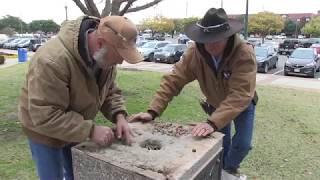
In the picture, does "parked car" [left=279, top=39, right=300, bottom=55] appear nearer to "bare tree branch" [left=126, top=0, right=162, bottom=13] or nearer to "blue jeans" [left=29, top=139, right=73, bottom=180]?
"bare tree branch" [left=126, top=0, right=162, bottom=13]

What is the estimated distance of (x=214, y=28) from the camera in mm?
2807

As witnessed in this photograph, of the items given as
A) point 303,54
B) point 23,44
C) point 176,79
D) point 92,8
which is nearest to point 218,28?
point 176,79

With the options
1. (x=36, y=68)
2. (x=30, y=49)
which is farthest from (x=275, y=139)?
(x=30, y=49)

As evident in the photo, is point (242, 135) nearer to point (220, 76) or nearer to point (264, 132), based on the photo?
point (220, 76)

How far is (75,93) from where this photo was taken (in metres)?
2.29

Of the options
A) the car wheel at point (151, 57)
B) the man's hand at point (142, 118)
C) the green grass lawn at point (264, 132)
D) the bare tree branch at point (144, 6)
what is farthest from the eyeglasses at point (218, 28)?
the car wheel at point (151, 57)

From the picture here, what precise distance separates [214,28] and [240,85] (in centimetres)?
47

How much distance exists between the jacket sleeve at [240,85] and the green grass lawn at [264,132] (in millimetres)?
1884

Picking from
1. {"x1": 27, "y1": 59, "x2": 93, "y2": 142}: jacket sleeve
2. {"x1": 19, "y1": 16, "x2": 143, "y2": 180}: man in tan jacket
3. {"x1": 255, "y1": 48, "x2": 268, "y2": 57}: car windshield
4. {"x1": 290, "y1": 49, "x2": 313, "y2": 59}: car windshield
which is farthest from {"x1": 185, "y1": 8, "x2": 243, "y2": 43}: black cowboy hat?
{"x1": 255, "y1": 48, "x2": 268, "y2": 57}: car windshield

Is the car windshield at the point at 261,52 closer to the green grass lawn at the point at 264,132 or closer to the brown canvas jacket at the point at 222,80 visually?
the green grass lawn at the point at 264,132

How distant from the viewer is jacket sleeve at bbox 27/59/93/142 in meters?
2.11

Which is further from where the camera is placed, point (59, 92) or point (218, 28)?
point (218, 28)

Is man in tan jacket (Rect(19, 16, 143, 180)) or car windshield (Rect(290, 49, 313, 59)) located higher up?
man in tan jacket (Rect(19, 16, 143, 180))

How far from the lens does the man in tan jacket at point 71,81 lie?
6.92 feet
